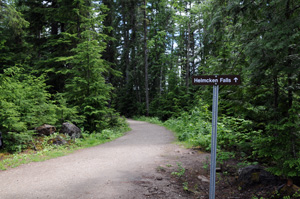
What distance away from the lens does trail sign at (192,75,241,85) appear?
3488mm

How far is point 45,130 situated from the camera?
885 cm

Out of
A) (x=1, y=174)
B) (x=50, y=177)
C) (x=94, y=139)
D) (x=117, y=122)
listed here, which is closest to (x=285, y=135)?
(x=50, y=177)

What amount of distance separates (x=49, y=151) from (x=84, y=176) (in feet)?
10.6

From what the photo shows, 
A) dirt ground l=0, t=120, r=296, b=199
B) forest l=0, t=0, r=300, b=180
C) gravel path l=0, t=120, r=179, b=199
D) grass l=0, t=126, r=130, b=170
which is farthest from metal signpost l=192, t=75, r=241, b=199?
grass l=0, t=126, r=130, b=170

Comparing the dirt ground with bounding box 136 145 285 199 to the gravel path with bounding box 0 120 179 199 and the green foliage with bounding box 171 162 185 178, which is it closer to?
the green foliage with bounding box 171 162 185 178

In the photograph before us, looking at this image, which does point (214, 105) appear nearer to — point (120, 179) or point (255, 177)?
point (255, 177)

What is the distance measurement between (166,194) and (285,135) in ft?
8.79

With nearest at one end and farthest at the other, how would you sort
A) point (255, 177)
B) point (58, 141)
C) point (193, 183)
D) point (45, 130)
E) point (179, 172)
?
point (255, 177)
point (193, 183)
point (179, 172)
point (58, 141)
point (45, 130)

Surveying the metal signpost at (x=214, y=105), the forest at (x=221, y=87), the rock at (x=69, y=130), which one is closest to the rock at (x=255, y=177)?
the forest at (x=221, y=87)

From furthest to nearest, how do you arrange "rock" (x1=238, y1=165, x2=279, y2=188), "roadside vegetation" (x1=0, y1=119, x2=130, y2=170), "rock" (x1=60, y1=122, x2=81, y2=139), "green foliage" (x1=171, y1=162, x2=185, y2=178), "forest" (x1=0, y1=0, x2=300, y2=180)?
"rock" (x1=60, y1=122, x2=81, y2=139) < "roadside vegetation" (x1=0, y1=119, x2=130, y2=170) < "green foliage" (x1=171, y1=162, x2=185, y2=178) < "rock" (x1=238, y1=165, x2=279, y2=188) < "forest" (x1=0, y1=0, x2=300, y2=180)

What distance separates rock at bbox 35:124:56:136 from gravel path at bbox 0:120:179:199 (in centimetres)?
222

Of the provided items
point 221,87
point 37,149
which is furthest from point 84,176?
point 221,87

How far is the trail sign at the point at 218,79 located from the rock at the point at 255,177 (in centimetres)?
255

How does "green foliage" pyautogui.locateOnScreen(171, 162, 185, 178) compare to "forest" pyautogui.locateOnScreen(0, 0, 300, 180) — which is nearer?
"forest" pyautogui.locateOnScreen(0, 0, 300, 180)
